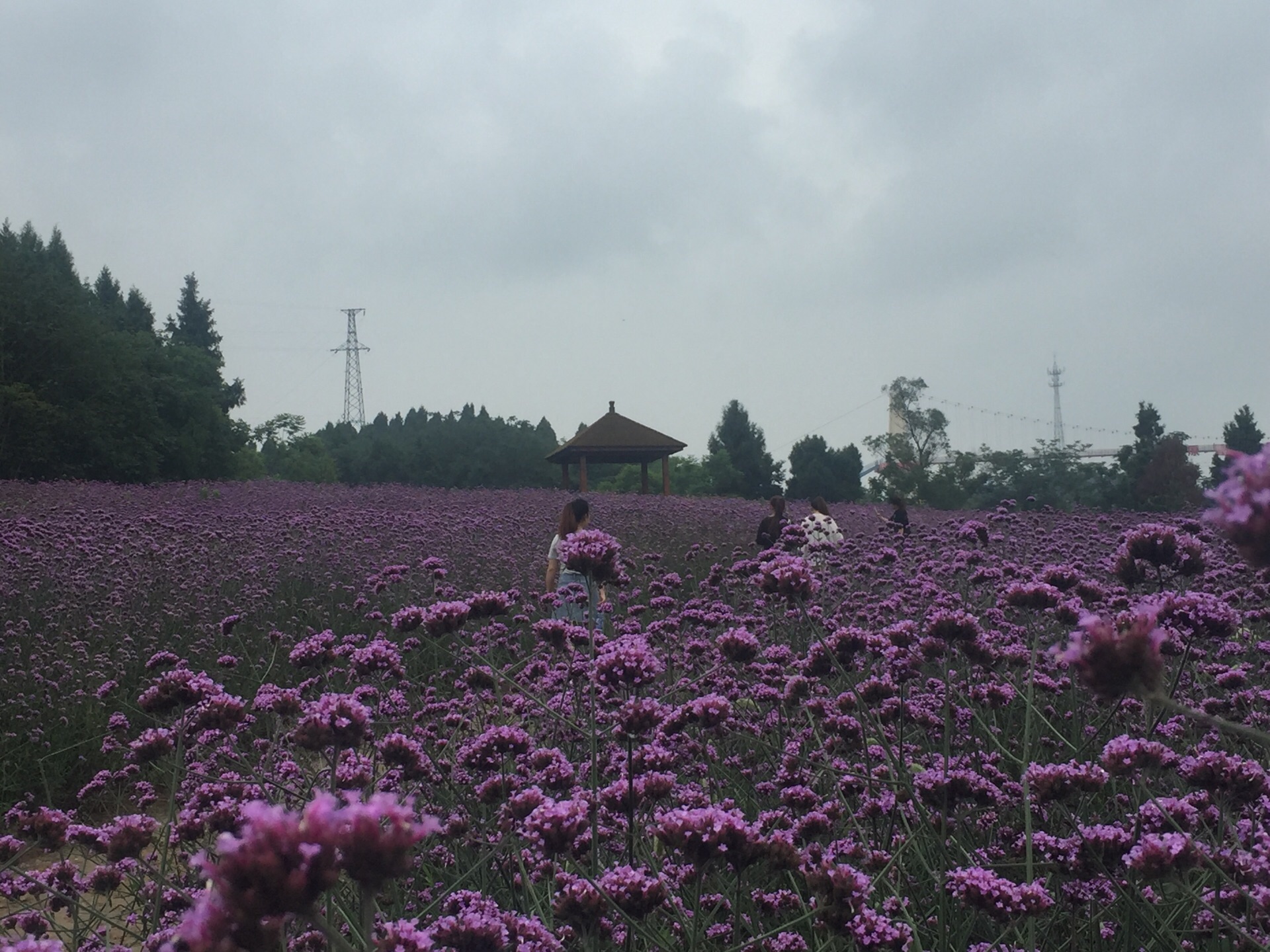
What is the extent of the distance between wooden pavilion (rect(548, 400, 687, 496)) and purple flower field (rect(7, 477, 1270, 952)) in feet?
81.9

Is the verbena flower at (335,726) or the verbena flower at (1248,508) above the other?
the verbena flower at (1248,508)

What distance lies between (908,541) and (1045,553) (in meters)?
1.27

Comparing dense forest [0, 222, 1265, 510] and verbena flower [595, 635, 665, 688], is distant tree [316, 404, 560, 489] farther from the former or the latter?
verbena flower [595, 635, 665, 688]

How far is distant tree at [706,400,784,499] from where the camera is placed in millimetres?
58094

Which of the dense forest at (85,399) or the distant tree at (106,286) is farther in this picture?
the distant tree at (106,286)

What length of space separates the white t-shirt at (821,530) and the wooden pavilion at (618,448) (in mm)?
20460

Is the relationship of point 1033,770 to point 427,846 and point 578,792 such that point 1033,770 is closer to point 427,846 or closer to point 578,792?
point 578,792

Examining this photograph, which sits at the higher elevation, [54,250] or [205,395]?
[54,250]

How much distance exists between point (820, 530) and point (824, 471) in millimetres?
46430

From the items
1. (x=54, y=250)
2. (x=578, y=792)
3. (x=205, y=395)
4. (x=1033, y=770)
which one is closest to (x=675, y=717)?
(x=578, y=792)

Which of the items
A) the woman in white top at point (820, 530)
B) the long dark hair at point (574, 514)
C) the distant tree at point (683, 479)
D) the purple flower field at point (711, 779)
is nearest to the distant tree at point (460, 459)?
the distant tree at point (683, 479)

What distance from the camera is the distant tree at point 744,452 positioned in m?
58.1

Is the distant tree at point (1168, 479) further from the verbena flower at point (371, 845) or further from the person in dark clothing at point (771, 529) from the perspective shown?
the verbena flower at point (371, 845)

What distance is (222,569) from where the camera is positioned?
9898mm
